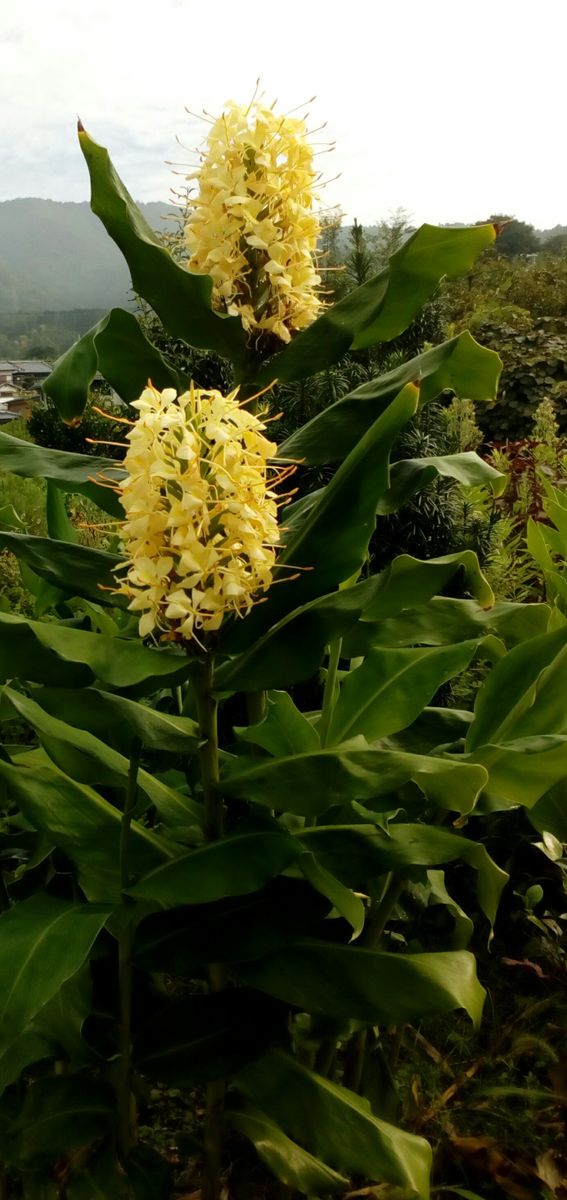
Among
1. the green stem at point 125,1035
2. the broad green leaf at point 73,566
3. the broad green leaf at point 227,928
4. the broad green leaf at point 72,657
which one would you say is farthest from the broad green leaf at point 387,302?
the broad green leaf at point 227,928

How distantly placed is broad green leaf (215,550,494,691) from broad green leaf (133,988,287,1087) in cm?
48

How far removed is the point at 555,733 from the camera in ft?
3.87

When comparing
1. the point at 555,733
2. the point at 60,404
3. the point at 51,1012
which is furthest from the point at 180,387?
the point at 51,1012

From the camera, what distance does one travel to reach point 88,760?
108cm

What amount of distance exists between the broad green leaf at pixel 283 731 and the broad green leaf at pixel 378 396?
13.1 inches

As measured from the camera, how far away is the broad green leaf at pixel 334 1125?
99 centimetres

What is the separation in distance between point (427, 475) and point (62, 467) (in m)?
0.48

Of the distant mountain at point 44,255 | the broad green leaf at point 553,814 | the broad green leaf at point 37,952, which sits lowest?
the broad green leaf at point 553,814

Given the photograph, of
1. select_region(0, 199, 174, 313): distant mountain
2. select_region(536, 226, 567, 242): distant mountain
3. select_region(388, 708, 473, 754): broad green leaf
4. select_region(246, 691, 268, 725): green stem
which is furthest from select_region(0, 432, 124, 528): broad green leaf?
select_region(0, 199, 174, 313): distant mountain

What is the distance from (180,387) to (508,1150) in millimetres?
1376

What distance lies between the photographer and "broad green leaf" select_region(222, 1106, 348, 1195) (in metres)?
1.07

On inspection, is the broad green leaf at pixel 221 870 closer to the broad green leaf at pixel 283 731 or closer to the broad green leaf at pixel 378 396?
the broad green leaf at pixel 283 731

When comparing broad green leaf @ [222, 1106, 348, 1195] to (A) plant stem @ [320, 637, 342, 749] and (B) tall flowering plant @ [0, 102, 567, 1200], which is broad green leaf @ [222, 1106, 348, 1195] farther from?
(A) plant stem @ [320, 637, 342, 749]

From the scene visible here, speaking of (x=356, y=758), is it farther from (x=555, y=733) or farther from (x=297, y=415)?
(x=297, y=415)
